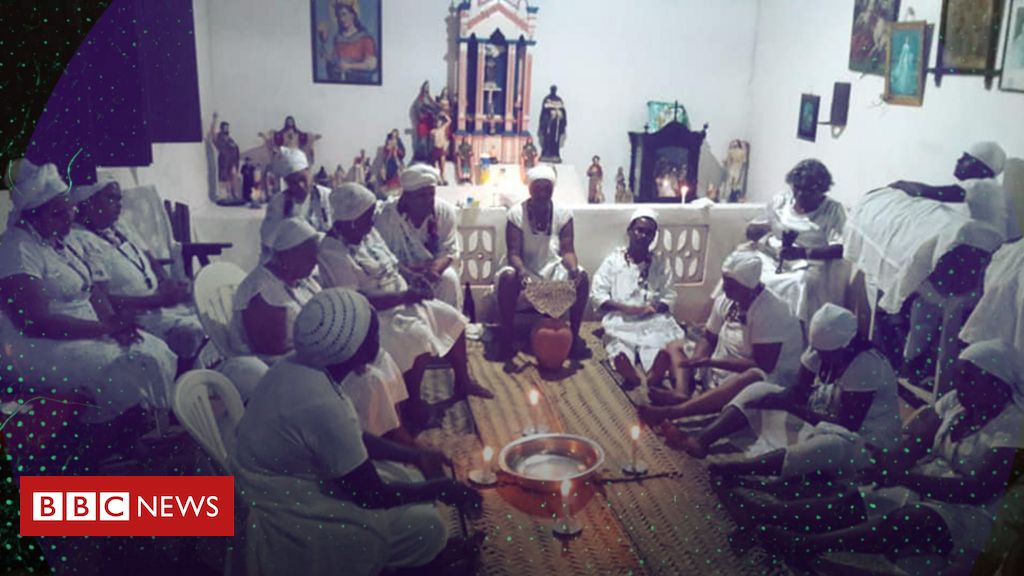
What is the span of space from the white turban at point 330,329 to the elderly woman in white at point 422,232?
4.74 ft

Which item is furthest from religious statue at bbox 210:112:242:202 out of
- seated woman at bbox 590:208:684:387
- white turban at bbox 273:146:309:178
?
seated woman at bbox 590:208:684:387

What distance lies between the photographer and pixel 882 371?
8.48ft

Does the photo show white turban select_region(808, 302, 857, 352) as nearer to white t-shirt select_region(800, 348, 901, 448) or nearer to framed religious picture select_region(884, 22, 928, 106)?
white t-shirt select_region(800, 348, 901, 448)

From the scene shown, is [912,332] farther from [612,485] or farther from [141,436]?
[141,436]

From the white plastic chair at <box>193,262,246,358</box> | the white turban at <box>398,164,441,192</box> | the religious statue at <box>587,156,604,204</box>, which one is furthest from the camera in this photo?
the religious statue at <box>587,156,604,204</box>

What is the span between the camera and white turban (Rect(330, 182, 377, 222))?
2928mm

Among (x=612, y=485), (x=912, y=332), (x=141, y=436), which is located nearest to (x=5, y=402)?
(x=141, y=436)

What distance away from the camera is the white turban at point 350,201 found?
115 inches

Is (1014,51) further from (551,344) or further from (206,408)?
(206,408)

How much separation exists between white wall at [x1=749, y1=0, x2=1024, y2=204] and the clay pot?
6.33ft

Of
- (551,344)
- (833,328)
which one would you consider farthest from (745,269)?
(551,344)

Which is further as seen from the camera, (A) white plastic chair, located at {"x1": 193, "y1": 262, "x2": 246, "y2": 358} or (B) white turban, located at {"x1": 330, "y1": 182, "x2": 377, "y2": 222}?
(B) white turban, located at {"x1": 330, "y1": 182, "x2": 377, "y2": 222}

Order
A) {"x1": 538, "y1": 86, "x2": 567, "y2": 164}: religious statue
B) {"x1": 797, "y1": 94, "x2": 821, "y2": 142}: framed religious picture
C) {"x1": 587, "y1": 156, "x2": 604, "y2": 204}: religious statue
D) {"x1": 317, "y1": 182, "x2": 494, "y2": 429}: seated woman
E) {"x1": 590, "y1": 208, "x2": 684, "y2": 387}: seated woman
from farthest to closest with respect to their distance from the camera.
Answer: {"x1": 587, "y1": 156, "x2": 604, "y2": 204}: religious statue → {"x1": 538, "y1": 86, "x2": 567, "y2": 164}: religious statue → {"x1": 797, "y1": 94, "x2": 821, "y2": 142}: framed religious picture → {"x1": 590, "y1": 208, "x2": 684, "y2": 387}: seated woman → {"x1": 317, "y1": 182, "x2": 494, "y2": 429}: seated woman

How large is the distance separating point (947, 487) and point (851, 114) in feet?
9.52
